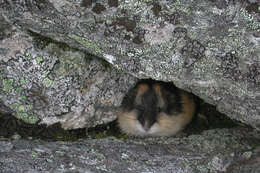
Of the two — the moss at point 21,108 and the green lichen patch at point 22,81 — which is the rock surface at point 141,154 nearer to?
the moss at point 21,108

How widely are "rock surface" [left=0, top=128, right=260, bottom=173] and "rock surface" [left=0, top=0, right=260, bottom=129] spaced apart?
33 cm

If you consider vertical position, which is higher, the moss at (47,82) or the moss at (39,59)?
the moss at (39,59)

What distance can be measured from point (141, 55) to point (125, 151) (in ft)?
3.00

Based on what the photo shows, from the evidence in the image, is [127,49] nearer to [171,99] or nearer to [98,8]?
[98,8]

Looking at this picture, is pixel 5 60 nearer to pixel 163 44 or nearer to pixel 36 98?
pixel 36 98

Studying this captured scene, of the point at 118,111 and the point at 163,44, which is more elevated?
the point at 163,44

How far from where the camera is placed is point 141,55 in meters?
2.76

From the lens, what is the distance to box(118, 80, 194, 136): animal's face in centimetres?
381

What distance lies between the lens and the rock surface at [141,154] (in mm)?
2762

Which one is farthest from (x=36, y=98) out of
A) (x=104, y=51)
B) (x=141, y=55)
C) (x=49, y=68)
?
(x=141, y=55)

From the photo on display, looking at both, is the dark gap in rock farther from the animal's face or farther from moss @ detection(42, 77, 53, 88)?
the animal's face

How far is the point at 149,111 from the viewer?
3.81 m

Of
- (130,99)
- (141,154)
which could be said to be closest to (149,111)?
(130,99)

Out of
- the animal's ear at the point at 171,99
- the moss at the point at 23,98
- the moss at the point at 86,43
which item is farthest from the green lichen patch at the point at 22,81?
the animal's ear at the point at 171,99
